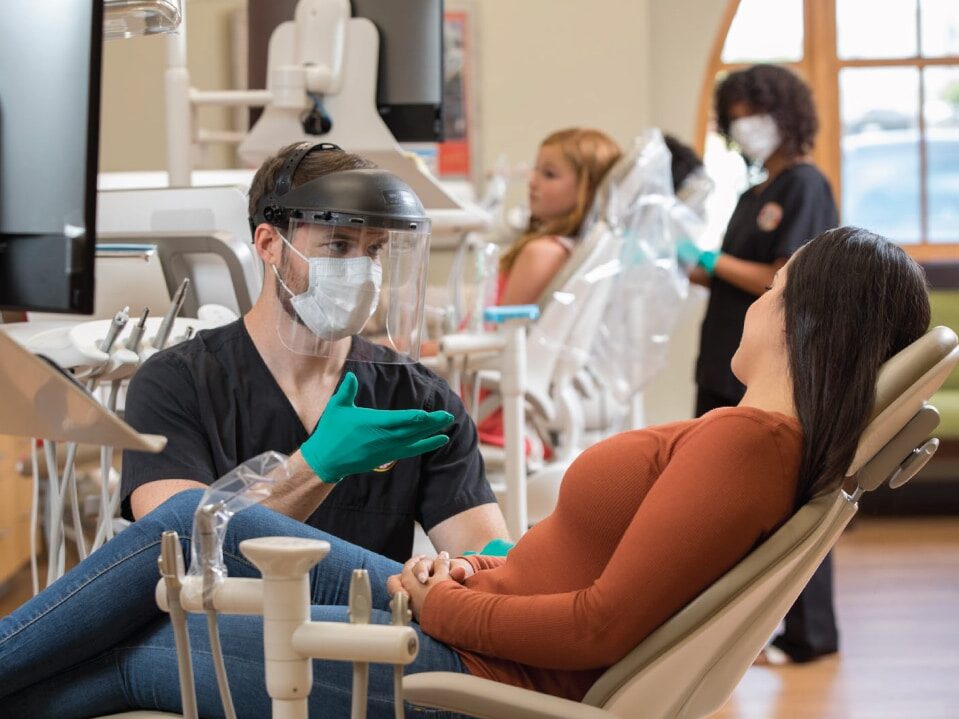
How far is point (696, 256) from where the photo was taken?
304cm

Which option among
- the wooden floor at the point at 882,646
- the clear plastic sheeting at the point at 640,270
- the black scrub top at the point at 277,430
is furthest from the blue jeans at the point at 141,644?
the clear plastic sheeting at the point at 640,270

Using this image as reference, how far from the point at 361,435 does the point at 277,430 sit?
14.7 inches

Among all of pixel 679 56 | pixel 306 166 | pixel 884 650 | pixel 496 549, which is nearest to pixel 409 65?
pixel 306 166

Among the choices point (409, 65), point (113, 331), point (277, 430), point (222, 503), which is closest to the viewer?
point (222, 503)

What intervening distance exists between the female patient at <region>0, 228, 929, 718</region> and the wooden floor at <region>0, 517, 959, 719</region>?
148cm

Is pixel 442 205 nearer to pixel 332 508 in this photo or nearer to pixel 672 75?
pixel 332 508

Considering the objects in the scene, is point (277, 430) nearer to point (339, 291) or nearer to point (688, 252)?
point (339, 291)

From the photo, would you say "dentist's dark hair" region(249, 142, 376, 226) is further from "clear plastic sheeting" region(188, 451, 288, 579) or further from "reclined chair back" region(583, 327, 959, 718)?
"reclined chair back" region(583, 327, 959, 718)

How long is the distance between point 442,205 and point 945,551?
2.40m

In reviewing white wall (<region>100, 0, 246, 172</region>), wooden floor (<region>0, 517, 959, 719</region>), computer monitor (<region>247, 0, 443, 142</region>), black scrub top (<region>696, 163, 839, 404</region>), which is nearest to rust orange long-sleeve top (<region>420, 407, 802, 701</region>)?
computer monitor (<region>247, 0, 443, 142</region>)

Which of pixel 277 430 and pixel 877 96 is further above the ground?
pixel 877 96

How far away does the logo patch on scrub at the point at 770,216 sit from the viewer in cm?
283

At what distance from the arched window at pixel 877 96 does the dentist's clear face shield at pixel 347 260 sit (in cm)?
369

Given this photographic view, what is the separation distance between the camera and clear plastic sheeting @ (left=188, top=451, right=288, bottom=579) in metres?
0.91
